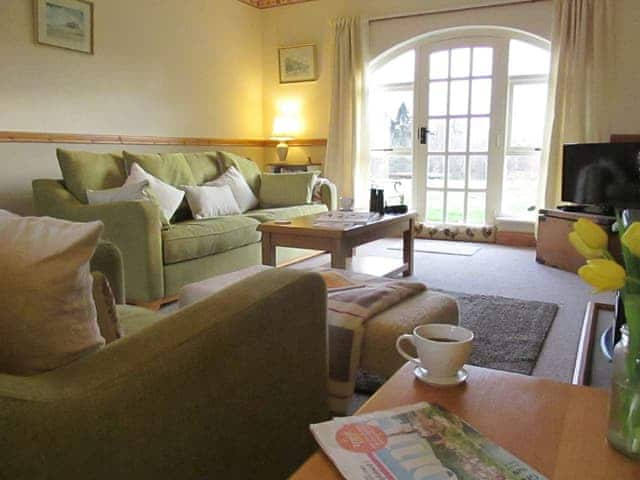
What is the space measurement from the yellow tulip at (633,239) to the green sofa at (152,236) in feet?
8.64

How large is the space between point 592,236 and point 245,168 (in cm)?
414

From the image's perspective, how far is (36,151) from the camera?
12.3 ft

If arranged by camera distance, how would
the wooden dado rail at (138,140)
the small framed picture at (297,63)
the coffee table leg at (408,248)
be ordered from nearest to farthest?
the wooden dado rail at (138,140) → the coffee table leg at (408,248) → the small framed picture at (297,63)

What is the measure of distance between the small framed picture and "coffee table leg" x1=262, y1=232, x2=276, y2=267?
10.4ft

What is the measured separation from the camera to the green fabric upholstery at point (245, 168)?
15.1ft

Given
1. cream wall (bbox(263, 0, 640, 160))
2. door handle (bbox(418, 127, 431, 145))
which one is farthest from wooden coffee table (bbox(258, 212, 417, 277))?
cream wall (bbox(263, 0, 640, 160))

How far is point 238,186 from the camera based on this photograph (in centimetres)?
438

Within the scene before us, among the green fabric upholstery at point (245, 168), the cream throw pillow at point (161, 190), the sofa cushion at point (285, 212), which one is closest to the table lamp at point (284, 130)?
the green fabric upholstery at point (245, 168)

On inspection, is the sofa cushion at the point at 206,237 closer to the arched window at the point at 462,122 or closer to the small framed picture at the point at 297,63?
the arched window at the point at 462,122

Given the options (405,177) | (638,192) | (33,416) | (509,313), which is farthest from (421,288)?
(405,177)

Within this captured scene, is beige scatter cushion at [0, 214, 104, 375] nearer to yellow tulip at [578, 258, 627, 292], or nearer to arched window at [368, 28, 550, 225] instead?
yellow tulip at [578, 258, 627, 292]

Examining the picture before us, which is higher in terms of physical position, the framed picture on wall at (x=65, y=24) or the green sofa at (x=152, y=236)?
the framed picture on wall at (x=65, y=24)

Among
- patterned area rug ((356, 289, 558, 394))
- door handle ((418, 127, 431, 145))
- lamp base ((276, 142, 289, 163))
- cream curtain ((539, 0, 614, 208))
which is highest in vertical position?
cream curtain ((539, 0, 614, 208))

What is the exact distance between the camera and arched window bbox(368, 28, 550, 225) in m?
5.04
